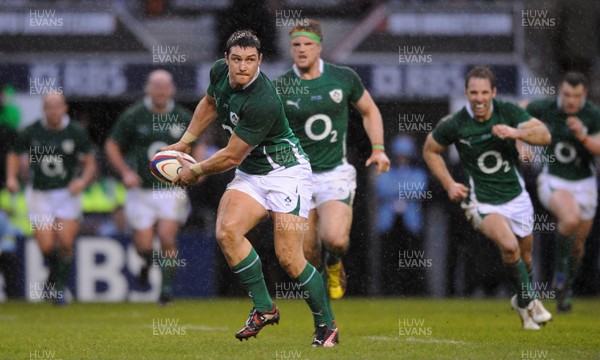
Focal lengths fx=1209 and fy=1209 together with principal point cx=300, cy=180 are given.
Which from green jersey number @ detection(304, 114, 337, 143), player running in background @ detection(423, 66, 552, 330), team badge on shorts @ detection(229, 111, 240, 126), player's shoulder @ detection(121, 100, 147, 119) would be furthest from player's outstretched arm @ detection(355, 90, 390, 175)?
player's shoulder @ detection(121, 100, 147, 119)

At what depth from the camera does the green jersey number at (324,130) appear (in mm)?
10227

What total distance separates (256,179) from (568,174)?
17.7ft

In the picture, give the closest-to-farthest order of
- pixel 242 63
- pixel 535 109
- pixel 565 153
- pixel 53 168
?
pixel 242 63
pixel 535 109
pixel 565 153
pixel 53 168

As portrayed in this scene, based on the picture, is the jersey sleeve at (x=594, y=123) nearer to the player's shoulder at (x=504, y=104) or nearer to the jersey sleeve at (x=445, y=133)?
the player's shoulder at (x=504, y=104)

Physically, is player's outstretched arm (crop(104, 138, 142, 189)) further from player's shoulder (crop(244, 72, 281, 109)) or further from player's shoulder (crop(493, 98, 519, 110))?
player's shoulder (crop(244, 72, 281, 109))

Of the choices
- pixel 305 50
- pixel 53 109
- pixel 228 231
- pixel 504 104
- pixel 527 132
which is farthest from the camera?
pixel 53 109

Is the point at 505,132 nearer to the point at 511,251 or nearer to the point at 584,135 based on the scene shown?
the point at 511,251

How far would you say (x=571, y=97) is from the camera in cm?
1248

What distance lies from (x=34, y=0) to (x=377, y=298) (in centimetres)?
680

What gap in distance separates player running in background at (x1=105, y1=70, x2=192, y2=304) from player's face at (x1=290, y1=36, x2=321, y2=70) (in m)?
3.20

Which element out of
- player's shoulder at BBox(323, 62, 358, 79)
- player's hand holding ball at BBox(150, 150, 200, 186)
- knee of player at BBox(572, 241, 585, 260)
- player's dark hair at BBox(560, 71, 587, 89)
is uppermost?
player's shoulder at BBox(323, 62, 358, 79)

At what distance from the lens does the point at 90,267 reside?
14547 millimetres

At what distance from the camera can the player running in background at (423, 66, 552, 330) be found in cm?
1025

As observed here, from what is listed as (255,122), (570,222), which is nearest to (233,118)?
(255,122)
